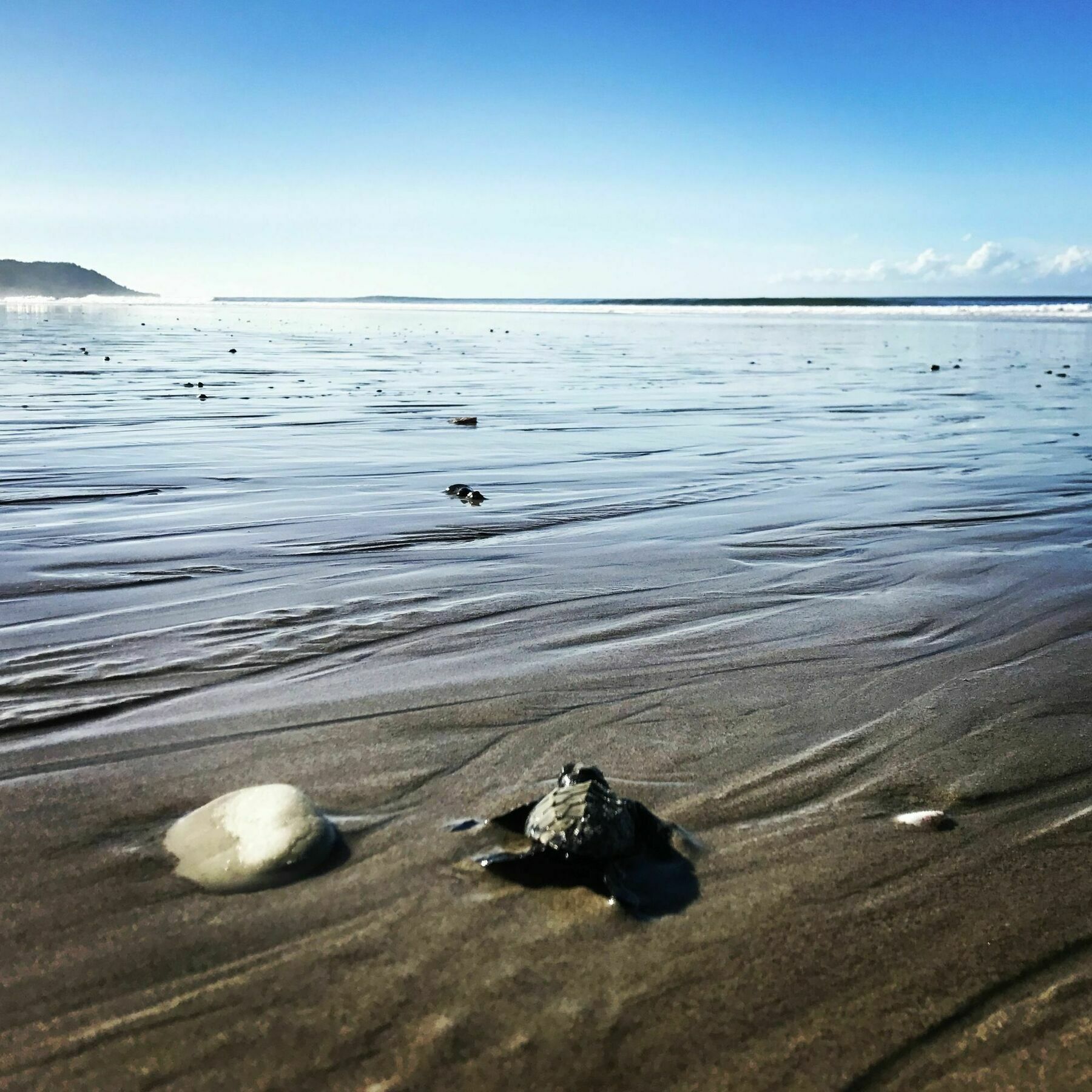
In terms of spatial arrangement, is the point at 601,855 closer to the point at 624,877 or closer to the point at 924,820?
the point at 624,877

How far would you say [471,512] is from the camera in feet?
20.2

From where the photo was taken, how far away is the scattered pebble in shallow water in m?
2.67

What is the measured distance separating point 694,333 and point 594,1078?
31.6 meters

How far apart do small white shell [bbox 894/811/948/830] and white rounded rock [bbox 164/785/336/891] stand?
1.52 metres

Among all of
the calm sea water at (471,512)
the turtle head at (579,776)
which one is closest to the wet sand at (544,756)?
the calm sea water at (471,512)

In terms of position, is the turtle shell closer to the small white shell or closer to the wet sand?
the wet sand

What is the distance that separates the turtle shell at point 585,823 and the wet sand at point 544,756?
113 millimetres

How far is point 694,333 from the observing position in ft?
105

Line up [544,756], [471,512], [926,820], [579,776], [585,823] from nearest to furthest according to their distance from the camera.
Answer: [585,823] < [579,776] < [926,820] < [544,756] < [471,512]

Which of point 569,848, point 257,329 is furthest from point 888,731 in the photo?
point 257,329

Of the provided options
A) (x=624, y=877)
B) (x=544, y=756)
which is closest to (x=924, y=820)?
(x=624, y=877)

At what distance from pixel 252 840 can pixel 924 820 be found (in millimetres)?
1762

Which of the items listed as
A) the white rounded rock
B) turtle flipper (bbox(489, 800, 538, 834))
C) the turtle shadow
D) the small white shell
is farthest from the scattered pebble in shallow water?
the white rounded rock

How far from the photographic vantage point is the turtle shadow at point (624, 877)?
227 cm
